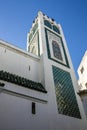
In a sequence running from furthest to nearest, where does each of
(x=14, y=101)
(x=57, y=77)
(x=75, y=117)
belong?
1. (x=57, y=77)
2. (x=75, y=117)
3. (x=14, y=101)

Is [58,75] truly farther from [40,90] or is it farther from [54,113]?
[54,113]

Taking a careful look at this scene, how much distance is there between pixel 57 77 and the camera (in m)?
7.51

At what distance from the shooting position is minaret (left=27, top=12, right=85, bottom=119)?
652 centimetres

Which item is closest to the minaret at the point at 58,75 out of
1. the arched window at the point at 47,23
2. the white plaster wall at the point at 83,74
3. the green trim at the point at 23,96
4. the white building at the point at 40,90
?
the white building at the point at 40,90

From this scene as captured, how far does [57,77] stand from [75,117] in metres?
2.05

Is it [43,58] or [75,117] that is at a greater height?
[43,58]

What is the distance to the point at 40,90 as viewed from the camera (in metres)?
6.21

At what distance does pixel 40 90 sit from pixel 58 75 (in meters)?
1.80

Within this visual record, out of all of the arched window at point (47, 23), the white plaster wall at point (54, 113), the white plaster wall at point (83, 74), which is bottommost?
the white plaster wall at point (54, 113)

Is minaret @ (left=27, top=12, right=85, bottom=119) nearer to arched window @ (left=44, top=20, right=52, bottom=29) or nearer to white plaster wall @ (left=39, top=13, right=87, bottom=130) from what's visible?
white plaster wall @ (left=39, top=13, right=87, bottom=130)

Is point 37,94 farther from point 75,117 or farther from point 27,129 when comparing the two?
point 75,117

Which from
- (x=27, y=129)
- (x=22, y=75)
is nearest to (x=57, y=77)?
(x=22, y=75)

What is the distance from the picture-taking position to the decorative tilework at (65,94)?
644cm

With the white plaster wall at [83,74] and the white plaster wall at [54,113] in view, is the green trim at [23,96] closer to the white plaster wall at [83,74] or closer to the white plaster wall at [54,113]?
the white plaster wall at [54,113]
